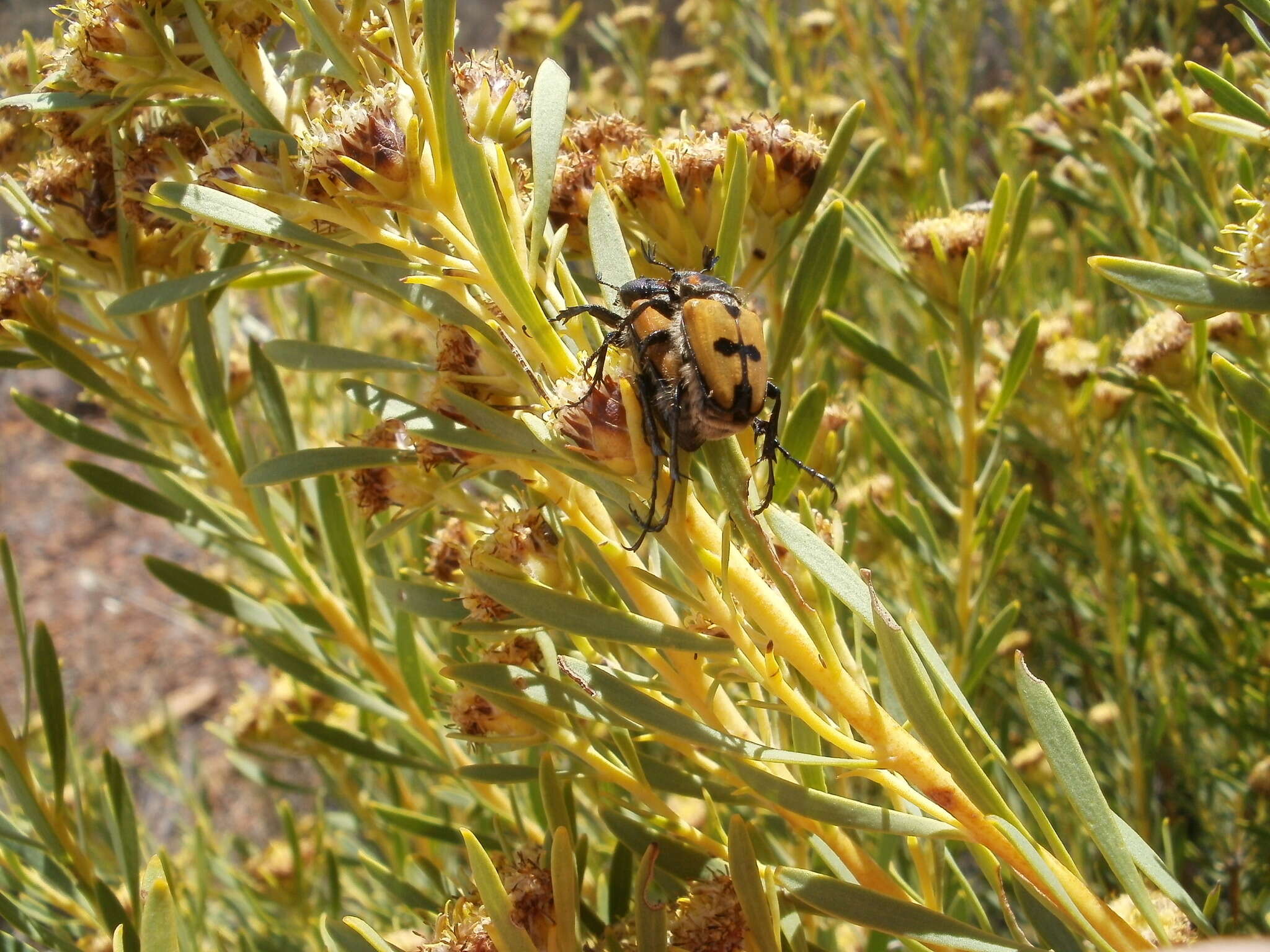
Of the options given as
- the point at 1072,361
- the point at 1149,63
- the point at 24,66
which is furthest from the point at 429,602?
the point at 1149,63

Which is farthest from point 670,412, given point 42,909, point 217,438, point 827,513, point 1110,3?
point 1110,3

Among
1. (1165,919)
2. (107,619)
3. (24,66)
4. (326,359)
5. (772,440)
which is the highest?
(24,66)

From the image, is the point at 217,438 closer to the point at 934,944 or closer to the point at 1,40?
the point at 934,944

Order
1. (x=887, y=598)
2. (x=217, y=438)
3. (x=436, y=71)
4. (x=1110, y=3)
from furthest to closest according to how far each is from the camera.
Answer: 1. (x=1110, y=3)
2. (x=887, y=598)
3. (x=217, y=438)
4. (x=436, y=71)

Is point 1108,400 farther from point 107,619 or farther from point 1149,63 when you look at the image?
point 107,619

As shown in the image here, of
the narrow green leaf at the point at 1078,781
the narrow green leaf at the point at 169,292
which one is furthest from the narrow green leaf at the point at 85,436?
the narrow green leaf at the point at 1078,781

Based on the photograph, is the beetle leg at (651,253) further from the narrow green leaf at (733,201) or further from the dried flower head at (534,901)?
the dried flower head at (534,901)
